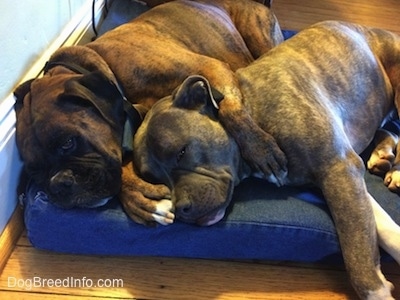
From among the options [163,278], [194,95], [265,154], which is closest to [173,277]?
[163,278]

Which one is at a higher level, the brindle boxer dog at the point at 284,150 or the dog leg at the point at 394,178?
the brindle boxer dog at the point at 284,150

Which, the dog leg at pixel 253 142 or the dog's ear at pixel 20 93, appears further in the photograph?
the dog's ear at pixel 20 93

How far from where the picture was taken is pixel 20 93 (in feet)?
7.32

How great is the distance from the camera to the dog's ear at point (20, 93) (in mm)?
2219

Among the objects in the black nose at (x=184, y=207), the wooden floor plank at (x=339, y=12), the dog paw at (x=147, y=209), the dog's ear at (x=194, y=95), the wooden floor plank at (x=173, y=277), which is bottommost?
the wooden floor plank at (x=339, y=12)

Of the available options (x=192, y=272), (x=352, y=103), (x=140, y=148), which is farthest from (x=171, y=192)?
(x=352, y=103)

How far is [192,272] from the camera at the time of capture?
6.88ft

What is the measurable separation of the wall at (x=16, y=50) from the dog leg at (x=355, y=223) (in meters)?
1.24

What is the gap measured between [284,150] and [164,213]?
1.70ft

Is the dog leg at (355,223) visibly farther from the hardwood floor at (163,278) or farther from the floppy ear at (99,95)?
the floppy ear at (99,95)

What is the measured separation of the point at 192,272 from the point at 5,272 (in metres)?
0.72

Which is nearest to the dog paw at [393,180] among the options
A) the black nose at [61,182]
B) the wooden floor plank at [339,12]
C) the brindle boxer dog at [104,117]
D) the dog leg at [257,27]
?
the brindle boxer dog at [104,117]

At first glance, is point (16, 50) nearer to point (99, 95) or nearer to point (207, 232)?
point (99, 95)

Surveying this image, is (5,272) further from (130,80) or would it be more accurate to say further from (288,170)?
(288,170)
